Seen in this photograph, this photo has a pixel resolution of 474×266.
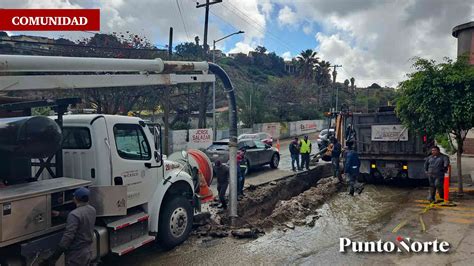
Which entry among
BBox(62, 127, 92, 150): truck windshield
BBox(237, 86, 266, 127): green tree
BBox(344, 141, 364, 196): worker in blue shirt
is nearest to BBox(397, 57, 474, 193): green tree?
BBox(344, 141, 364, 196): worker in blue shirt

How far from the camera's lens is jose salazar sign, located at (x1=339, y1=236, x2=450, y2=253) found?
6.70 m

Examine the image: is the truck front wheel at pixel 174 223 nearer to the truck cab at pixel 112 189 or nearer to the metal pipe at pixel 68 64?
the truck cab at pixel 112 189

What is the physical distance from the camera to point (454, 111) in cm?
993

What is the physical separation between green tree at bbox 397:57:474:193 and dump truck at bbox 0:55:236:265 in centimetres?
613

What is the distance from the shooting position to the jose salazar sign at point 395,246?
6703 millimetres

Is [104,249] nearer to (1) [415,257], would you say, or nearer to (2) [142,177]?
(2) [142,177]

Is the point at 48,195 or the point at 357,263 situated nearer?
the point at 48,195

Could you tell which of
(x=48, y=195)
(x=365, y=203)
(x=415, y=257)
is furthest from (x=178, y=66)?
(x=365, y=203)

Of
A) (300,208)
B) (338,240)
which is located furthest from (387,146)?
(338,240)

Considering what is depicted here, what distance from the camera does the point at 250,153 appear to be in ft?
53.8

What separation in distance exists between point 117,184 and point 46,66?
Answer: 6.99 ft

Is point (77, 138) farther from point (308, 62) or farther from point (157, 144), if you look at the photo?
point (308, 62)

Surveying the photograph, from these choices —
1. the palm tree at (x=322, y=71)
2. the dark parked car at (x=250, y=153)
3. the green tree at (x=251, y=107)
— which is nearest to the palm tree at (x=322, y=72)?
the palm tree at (x=322, y=71)

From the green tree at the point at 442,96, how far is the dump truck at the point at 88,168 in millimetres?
6130
